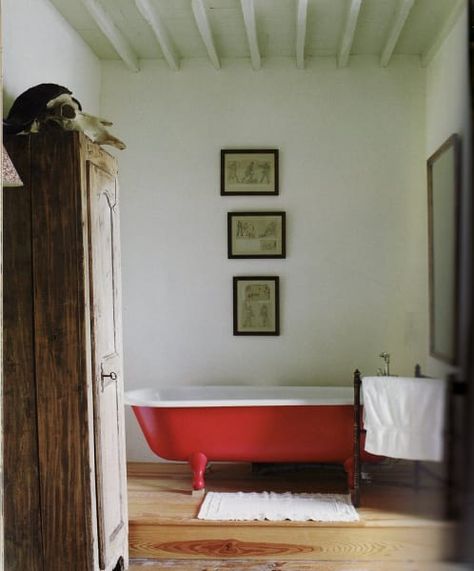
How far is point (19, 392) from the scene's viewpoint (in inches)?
104

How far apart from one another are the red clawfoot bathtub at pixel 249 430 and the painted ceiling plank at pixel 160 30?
2064 millimetres

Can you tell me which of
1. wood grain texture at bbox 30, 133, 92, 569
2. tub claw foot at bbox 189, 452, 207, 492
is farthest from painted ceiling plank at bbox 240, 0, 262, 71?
tub claw foot at bbox 189, 452, 207, 492

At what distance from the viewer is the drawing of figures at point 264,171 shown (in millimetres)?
4555

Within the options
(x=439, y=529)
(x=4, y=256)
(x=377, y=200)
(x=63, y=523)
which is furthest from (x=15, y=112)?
(x=439, y=529)

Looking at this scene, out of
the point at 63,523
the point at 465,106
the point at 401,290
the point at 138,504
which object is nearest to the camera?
the point at 465,106

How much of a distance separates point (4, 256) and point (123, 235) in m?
1.98

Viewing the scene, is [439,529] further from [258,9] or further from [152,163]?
[152,163]

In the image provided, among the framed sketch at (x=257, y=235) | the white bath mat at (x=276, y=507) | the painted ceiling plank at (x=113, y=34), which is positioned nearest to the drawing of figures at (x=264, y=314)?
the framed sketch at (x=257, y=235)

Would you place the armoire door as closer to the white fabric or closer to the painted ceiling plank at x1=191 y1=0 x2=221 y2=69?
the painted ceiling plank at x1=191 y1=0 x2=221 y2=69

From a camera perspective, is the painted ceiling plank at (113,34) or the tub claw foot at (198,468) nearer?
the painted ceiling plank at (113,34)

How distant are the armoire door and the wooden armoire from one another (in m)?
0.09

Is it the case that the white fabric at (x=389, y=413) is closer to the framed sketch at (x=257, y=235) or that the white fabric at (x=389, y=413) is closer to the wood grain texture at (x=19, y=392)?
the framed sketch at (x=257, y=235)

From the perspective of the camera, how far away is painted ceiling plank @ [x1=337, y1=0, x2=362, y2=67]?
3633mm

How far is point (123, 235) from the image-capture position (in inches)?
181
